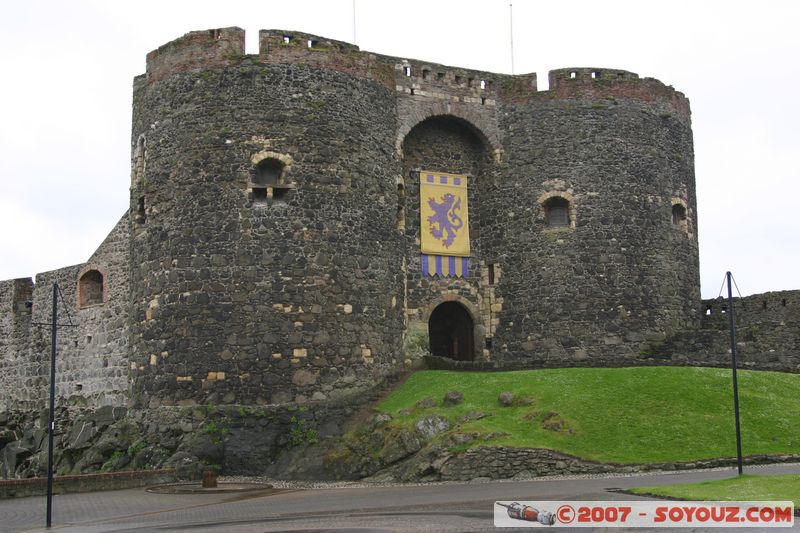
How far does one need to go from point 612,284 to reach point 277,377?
34.8ft

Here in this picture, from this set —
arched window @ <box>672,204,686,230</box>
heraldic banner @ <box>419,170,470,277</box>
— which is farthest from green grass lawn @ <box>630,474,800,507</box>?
arched window @ <box>672,204,686,230</box>

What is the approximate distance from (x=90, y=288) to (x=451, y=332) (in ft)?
37.0

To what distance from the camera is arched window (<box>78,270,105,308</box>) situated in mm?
32344

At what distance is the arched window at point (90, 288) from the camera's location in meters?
32.3

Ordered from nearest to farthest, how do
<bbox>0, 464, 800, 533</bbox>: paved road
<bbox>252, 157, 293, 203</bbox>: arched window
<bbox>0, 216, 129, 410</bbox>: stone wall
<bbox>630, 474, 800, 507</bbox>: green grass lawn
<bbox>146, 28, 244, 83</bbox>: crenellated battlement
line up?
<bbox>0, 464, 800, 533</bbox>: paved road, <bbox>630, 474, 800, 507</bbox>: green grass lawn, <bbox>252, 157, 293, 203</bbox>: arched window, <bbox>146, 28, 244, 83</bbox>: crenellated battlement, <bbox>0, 216, 129, 410</bbox>: stone wall

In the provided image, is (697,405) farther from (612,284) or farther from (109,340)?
(109,340)

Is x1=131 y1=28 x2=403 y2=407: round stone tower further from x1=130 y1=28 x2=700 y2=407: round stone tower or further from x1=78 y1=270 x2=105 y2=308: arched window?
x1=78 y1=270 x2=105 y2=308: arched window

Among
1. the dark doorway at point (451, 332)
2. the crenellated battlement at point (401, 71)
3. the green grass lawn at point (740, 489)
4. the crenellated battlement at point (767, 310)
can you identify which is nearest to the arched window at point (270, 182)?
the crenellated battlement at point (401, 71)

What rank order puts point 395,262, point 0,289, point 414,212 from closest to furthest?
1. point 395,262
2. point 414,212
3. point 0,289

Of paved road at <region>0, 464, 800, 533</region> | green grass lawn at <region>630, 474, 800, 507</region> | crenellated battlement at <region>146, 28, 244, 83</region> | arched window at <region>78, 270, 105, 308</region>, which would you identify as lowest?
paved road at <region>0, 464, 800, 533</region>

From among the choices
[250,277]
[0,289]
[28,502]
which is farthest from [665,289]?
[0,289]

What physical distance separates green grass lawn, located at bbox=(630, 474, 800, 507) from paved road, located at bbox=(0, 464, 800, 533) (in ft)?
2.61

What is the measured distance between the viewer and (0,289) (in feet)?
121

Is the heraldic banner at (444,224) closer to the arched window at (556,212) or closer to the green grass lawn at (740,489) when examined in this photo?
the arched window at (556,212)
